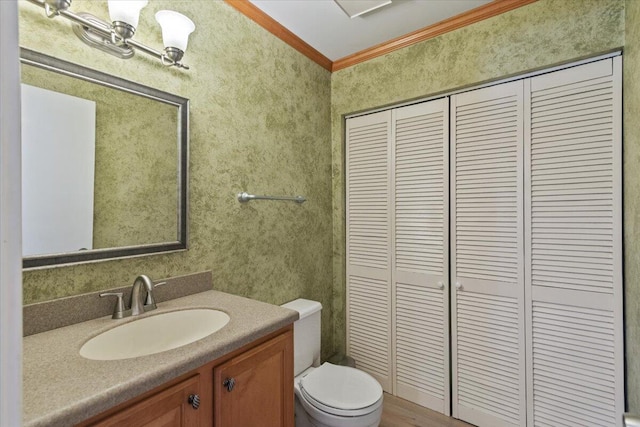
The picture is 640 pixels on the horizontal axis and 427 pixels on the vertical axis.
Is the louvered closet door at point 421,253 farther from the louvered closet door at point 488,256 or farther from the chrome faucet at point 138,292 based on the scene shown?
the chrome faucet at point 138,292

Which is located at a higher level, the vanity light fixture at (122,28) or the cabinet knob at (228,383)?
the vanity light fixture at (122,28)

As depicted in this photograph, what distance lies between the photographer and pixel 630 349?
4.54 ft

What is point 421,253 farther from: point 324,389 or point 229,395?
point 229,395

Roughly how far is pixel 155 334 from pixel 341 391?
0.97 meters

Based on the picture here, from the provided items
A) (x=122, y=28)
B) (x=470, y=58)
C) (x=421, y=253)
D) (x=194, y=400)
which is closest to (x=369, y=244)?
(x=421, y=253)

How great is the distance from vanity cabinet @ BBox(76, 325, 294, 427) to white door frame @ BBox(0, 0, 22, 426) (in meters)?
0.49

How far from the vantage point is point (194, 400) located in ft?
2.78

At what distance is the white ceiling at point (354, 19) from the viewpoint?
1683 millimetres

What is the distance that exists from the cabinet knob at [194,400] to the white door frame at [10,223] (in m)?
0.62

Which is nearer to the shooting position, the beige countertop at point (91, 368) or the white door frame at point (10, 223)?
the white door frame at point (10, 223)

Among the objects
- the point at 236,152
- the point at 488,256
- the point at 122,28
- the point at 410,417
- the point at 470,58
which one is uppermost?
the point at 470,58

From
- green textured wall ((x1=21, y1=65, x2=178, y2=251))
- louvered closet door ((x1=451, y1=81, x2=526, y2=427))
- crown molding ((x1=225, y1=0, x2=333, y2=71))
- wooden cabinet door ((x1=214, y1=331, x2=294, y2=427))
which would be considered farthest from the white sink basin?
crown molding ((x1=225, y1=0, x2=333, y2=71))

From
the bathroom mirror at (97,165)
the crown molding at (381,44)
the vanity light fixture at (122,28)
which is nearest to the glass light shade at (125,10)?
the vanity light fixture at (122,28)

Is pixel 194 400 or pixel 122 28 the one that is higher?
pixel 122 28
